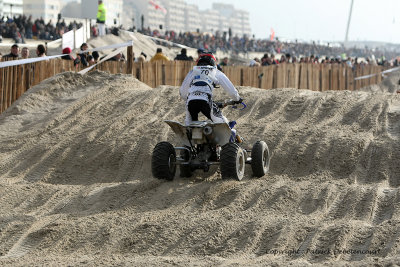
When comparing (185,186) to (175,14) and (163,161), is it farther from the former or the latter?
(175,14)

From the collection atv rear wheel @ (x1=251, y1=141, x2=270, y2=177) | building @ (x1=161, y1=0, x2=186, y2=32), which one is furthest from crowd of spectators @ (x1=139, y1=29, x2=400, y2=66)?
building @ (x1=161, y1=0, x2=186, y2=32)

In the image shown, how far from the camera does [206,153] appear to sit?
401 inches

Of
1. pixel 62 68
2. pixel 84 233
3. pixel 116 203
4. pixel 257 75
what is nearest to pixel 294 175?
pixel 116 203

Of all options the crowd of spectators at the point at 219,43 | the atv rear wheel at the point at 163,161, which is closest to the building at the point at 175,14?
the crowd of spectators at the point at 219,43

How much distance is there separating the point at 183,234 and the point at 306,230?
4.37ft

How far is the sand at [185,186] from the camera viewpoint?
7121mm

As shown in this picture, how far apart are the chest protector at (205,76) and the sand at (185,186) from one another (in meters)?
1.44

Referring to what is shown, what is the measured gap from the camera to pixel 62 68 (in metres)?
17.4

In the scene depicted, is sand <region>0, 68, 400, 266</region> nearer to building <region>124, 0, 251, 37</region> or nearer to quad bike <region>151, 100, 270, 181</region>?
quad bike <region>151, 100, 270, 181</region>

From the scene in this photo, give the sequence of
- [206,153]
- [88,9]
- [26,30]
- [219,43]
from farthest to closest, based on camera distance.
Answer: [88,9], [219,43], [26,30], [206,153]

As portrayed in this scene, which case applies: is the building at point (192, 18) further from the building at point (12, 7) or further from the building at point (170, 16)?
the building at point (12, 7)

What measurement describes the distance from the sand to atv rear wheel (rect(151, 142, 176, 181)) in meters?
0.12

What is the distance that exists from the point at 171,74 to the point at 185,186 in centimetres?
1002

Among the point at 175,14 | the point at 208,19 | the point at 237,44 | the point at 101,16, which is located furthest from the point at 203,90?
the point at 208,19
